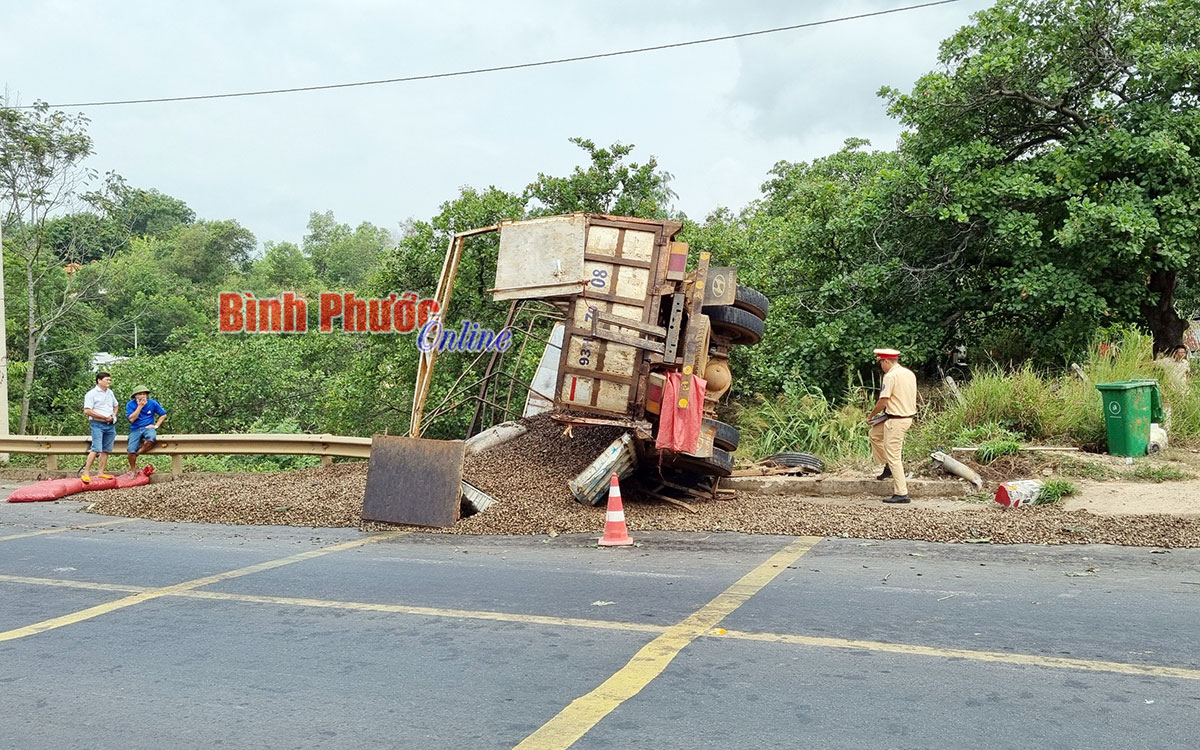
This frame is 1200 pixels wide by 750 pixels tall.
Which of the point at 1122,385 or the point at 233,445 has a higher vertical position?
the point at 1122,385

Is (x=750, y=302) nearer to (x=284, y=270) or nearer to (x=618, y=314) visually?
(x=618, y=314)

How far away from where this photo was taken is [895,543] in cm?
766

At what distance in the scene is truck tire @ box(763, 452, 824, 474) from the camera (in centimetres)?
1118

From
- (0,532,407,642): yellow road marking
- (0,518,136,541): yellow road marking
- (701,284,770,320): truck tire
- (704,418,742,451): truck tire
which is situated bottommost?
(0,518,136,541): yellow road marking

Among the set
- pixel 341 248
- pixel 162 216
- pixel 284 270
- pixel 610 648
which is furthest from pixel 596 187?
pixel 162 216

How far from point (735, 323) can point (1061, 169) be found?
6.31 meters

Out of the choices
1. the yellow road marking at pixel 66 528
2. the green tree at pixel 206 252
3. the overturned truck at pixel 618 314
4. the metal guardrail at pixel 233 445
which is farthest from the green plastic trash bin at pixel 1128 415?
the green tree at pixel 206 252

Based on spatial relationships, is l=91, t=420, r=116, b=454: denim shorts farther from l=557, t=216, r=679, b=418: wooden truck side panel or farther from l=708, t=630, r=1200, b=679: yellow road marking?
l=708, t=630, r=1200, b=679: yellow road marking

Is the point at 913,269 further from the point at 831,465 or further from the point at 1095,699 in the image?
the point at 1095,699

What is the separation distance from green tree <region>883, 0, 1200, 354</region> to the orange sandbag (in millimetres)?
11858

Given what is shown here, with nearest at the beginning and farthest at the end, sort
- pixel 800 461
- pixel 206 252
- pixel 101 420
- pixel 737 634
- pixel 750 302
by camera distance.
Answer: pixel 737 634
pixel 750 302
pixel 800 461
pixel 101 420
pixel 206 252

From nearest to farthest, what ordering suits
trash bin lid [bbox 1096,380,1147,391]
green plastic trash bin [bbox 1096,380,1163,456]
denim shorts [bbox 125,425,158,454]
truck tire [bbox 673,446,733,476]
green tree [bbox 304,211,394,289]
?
truck tire [bbox 673,446,733,476] → trash bin lid [bbox 1096,380,1147,391] → green plastic trash bin [bbox 1096,380,1163,456] → denim shorts [bbox 125,425,158,454] → green tree [bbox 304,211,394,289]

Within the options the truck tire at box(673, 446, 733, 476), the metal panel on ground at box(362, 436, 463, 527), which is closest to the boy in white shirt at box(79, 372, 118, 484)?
the metal panel on ground at box(362, 436, 463, 527)

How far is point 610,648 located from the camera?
4.85 metres
